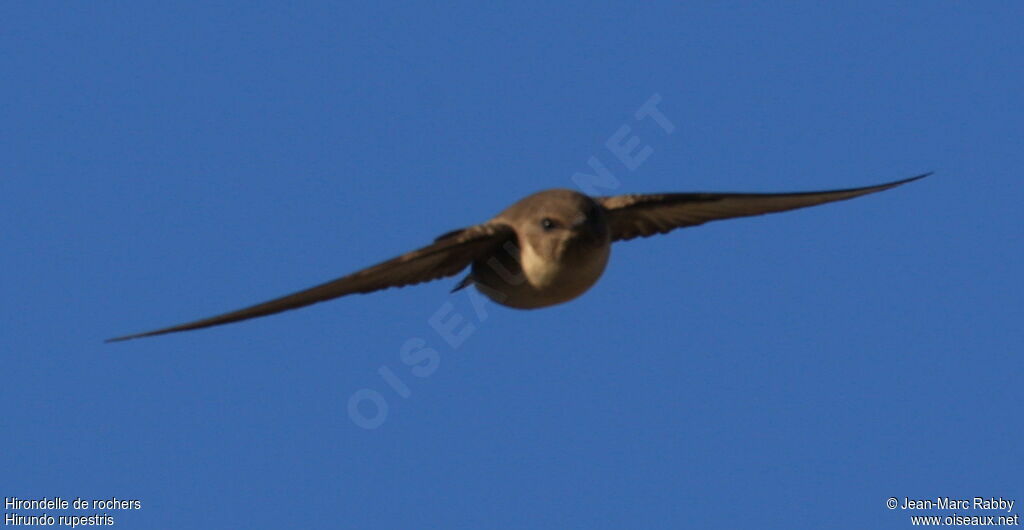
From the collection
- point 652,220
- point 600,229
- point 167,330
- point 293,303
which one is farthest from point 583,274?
point 167,330

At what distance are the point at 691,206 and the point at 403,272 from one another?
2.58 m

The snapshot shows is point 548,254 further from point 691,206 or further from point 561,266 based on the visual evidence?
point 691,206

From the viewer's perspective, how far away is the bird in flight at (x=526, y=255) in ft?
36.8

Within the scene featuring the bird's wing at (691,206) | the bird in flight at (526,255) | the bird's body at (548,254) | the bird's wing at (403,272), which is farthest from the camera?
the bird's wing at (691,206)

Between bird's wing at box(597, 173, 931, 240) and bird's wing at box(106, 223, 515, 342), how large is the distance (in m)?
1.11

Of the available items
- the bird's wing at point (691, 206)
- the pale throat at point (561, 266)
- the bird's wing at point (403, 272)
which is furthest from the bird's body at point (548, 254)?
the bird's wing at point (691, 206)

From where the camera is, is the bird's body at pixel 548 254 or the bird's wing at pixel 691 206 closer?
the bird's body at pixel 548 254

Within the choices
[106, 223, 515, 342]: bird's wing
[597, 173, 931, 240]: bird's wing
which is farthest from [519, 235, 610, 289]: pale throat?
[597, 173, 931, 240]: bird's wing

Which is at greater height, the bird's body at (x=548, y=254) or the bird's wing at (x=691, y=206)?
the bird's wing at (x=691, y=206)

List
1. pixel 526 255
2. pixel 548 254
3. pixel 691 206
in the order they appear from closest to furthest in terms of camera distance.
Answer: pixel 548 254 < pixel 526 255 < pixel 691 206

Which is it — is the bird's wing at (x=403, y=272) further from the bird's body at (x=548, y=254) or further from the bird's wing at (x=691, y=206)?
the bird's wing at (x=691, y=206)

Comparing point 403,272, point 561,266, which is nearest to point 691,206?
point 561,266

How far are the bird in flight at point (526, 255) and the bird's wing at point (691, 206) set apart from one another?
0.01m

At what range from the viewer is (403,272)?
11594 millimetres
